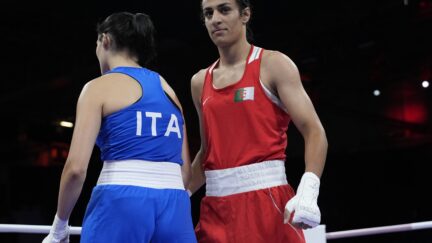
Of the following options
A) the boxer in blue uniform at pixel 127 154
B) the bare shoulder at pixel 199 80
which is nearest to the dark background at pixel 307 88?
the bare shoulder at pixel 199 80

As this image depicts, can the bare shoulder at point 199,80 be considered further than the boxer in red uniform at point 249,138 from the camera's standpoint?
Yes

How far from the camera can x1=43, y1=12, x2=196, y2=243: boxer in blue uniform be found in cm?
153

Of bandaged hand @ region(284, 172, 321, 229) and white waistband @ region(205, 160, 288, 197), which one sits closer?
bandaged hand @ region(284, 172, 321, 229)

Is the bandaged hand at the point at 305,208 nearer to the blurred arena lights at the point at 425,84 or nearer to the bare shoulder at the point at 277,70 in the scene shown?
the bare shoulder at the point at 277,70

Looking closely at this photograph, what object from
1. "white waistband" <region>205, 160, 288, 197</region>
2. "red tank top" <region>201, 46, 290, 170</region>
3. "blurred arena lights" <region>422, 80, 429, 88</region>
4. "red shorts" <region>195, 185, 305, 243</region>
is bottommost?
"red shorts" <region>195, 185, 305, 243</region>

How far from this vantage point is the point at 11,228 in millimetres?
1987

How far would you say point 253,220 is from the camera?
1745 mm

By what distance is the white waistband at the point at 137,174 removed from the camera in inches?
61.7

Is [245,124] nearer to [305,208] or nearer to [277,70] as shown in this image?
[277,70]

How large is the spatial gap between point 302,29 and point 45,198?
3.92 metres

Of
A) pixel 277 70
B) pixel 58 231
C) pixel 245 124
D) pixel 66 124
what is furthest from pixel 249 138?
pixel 66 124

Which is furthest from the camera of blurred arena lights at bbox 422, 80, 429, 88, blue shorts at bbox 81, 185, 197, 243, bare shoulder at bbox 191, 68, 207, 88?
blurred arena lights at bbox 422, 80, 429, 88

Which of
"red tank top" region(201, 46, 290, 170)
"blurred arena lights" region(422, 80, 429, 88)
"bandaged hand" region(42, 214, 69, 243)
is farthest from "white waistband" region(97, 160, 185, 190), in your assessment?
"blurred arena lights" region(422, 80, 429, 88)

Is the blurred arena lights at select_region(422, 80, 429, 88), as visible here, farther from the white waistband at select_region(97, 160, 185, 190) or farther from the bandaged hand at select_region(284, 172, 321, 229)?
the white waistband at select_region(97, 160, 185, 190)
